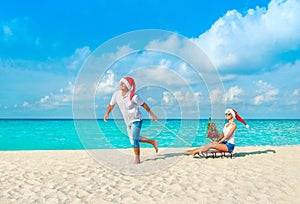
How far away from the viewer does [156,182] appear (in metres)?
5.76

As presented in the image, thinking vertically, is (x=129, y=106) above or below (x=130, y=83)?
below

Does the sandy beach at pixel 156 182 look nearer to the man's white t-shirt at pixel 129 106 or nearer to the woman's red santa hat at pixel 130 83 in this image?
the man's white t-shirt at pixel 129 106

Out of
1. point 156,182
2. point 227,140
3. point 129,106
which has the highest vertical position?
point 129,106

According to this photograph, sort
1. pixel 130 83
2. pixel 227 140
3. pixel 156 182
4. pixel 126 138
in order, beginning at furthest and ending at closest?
pixel 126 138 < pixel 227 140 < pixel 130 83 < pixel 156 182

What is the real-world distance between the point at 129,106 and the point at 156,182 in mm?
2155

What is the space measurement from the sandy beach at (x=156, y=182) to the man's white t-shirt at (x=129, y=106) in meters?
1.24

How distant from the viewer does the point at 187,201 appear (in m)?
4.69

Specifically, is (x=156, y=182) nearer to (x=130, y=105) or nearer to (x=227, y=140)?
(x=130, y=105)

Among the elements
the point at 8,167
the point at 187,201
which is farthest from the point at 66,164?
the point at 187,201

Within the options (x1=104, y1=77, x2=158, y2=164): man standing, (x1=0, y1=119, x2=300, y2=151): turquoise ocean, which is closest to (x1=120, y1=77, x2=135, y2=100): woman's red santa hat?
(x1=104, y1=77, x2=158, y2=164): man standing

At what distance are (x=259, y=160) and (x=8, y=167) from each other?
684cm

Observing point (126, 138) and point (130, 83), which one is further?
point (126, 138)

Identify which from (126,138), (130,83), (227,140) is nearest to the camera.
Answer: (130,83)

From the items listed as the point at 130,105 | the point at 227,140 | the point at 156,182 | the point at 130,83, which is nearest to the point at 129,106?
the point at 130,105
